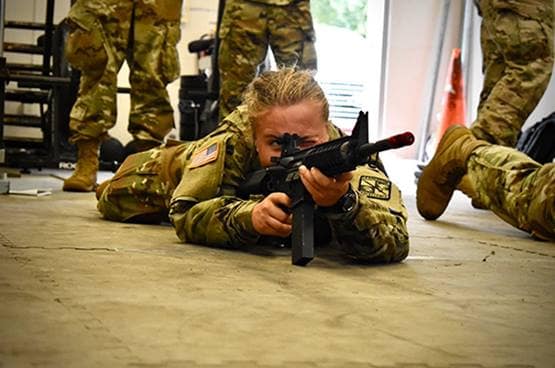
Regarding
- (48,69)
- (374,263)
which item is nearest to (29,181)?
(48,69)

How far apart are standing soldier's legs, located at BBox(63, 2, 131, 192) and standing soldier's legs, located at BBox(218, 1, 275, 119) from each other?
0.41 meters

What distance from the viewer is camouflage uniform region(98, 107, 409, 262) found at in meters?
2.12

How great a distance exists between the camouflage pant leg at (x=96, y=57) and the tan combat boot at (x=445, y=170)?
1349mm

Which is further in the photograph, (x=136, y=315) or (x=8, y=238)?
(x=8, y=238)

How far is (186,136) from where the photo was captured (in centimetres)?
661

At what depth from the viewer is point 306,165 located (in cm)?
193

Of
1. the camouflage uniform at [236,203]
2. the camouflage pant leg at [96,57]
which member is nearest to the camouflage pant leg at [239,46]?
the camouflage pant leg at [96,57]

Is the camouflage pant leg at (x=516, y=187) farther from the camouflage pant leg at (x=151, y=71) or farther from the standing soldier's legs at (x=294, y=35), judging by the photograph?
the camouflage pant leg at (x=151, y=71)

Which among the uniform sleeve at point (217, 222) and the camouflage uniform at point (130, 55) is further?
the camouflage uniform at point (130, 55)

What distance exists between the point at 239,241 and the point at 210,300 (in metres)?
0.69

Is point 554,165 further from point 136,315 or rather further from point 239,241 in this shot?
point 136,315

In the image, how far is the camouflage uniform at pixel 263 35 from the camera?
12.6 feet

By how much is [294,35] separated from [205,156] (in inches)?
61.1

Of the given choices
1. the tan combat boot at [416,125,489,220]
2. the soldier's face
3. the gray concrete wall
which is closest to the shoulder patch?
the soldier's face
